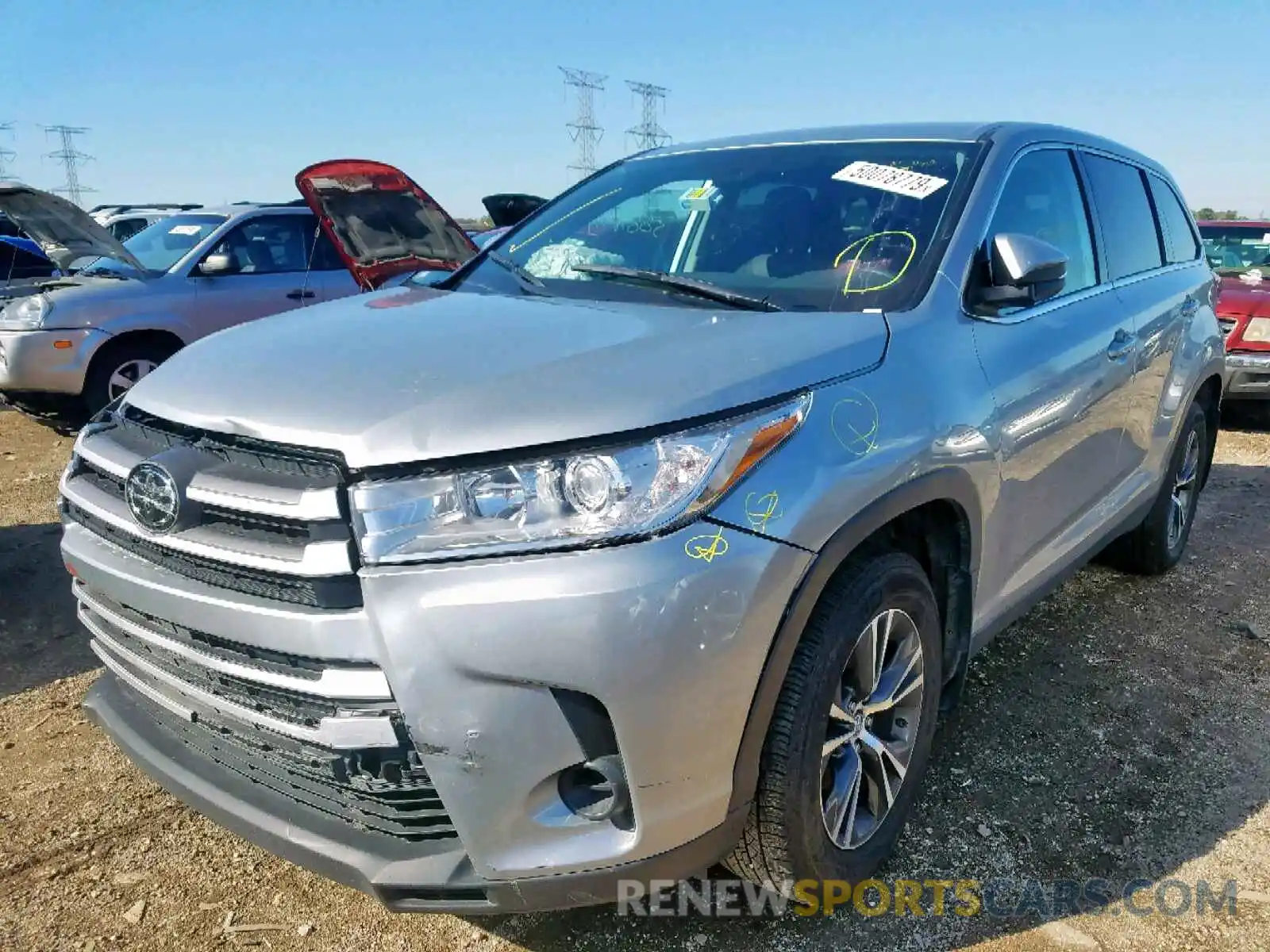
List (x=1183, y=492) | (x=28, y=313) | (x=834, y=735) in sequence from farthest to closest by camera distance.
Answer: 1. (x=28, y=313)
2. (x=1183, y=492)
3. (x=834, y=735)

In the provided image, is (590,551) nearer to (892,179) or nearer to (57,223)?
(892,179)

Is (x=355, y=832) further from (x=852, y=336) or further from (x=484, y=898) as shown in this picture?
(x=852, y=336)

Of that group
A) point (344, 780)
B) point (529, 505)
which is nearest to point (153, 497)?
point (344, 780)

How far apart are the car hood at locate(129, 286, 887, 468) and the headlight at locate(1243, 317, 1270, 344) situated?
277 inches

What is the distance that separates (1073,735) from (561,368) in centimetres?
221

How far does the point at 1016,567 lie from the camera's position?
288 centimetres

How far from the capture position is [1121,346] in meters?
3.32

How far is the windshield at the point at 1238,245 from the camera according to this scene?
9.34 metres

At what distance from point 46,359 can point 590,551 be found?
21.3 ft

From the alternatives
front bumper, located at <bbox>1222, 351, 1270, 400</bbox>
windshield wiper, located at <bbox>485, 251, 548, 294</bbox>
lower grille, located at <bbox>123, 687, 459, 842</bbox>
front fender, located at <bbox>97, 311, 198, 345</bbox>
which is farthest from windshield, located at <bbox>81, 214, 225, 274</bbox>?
front bumper, located at <bbox>1222, 351, 1270, 400</bbox>

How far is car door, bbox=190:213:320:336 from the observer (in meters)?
7.36

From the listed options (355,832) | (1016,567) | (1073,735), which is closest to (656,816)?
(355,832)

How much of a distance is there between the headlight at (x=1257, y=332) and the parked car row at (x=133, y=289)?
6.06 metres

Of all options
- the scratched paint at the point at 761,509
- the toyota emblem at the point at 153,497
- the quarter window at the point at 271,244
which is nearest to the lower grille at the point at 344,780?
the toyota emblem at the point at 153,497
